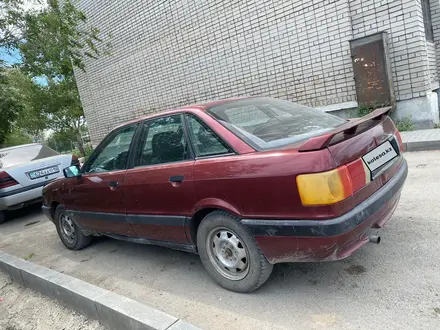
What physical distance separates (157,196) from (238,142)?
38.3 inches

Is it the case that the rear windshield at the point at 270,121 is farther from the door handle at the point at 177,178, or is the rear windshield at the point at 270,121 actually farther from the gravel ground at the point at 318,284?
the gravel ground at the point at 318,284

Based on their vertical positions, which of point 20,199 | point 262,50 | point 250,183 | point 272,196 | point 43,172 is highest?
point 262,50

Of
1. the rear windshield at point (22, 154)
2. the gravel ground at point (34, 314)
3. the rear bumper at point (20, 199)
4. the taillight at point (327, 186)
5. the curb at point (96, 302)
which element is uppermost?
the rear windshield at point (22, 154)

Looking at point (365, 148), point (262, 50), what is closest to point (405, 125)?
point (262, 50)

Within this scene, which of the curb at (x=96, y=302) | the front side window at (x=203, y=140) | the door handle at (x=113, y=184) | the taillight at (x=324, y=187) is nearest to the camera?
the taillight at (x=324, y=187)

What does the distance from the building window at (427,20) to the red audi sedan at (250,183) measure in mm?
6150

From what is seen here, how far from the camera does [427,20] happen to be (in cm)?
781

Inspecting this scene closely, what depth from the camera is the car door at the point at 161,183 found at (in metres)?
2.92

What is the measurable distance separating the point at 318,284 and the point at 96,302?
1794 mm

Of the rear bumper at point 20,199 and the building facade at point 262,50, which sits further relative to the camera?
the building facade at point 262,50

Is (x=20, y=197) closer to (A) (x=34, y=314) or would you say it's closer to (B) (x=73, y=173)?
(B) (x=73, y=173)

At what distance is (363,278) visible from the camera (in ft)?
8.86

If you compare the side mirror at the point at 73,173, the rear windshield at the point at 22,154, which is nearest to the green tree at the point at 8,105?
the rear windshield at the point at 22,154

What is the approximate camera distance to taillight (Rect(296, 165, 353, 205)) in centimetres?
217
